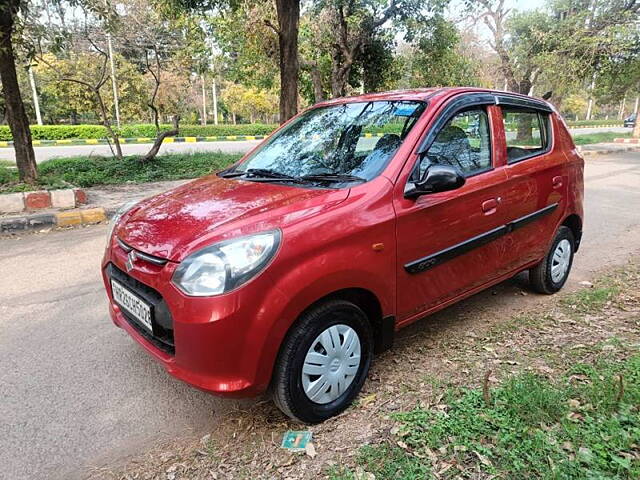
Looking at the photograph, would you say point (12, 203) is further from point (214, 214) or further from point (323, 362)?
point (323, 362)

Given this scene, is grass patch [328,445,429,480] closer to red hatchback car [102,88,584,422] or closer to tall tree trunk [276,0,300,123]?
red hatchback car [102,88,584,422]

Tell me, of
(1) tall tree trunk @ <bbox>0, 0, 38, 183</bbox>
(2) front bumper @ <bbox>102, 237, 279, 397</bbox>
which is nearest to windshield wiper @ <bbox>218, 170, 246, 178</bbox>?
(2) front bumper @ <bbox>102, 237, 279, 397</bbox>

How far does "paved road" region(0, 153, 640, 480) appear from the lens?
239cm

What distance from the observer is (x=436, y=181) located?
2.60 meters

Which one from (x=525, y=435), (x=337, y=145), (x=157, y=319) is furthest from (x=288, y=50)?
(x=525, y=435)

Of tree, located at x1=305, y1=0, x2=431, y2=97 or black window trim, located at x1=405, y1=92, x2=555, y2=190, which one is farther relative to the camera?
tree, located at x1=305, y1=0, x2=431, y2=97

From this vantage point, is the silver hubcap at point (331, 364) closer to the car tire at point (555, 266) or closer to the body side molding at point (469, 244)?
the body side molding at point (469, 244)

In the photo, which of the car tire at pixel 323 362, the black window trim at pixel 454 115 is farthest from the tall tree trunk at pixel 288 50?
the car tire at pixel 323 362

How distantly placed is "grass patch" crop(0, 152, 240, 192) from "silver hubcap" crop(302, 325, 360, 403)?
8114 millimetres

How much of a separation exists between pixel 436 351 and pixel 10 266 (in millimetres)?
4531

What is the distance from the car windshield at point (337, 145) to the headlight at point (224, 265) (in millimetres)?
763

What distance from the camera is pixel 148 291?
92.6 inches

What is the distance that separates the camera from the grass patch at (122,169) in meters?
9.36

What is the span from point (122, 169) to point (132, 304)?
8816 millimetres
